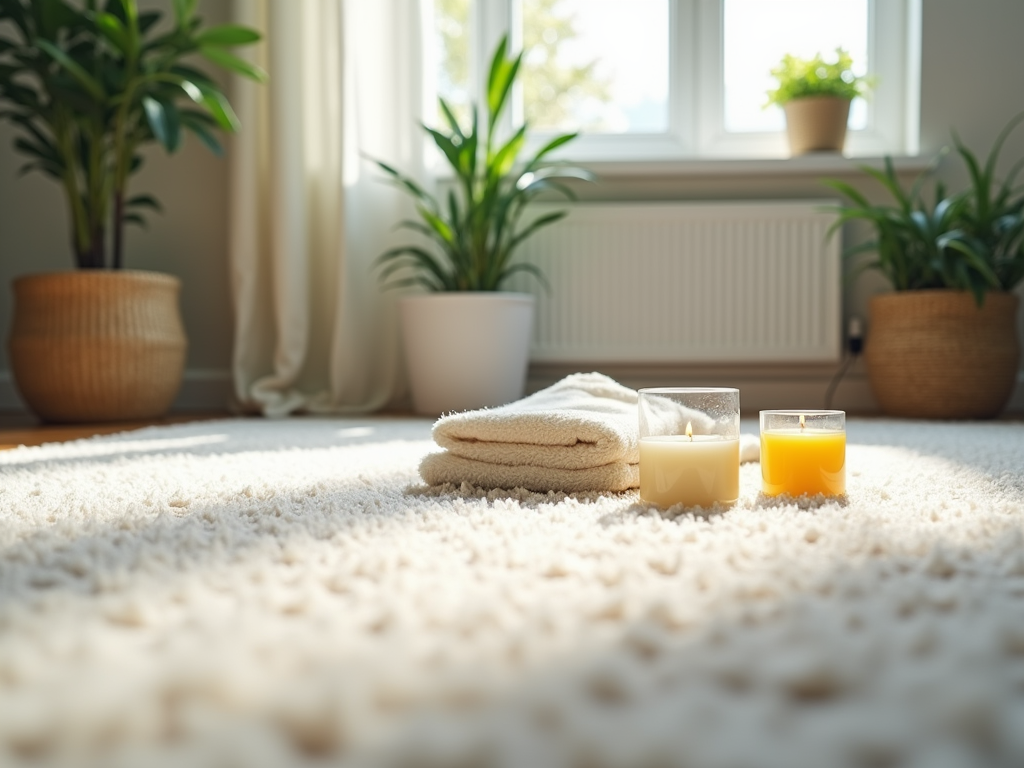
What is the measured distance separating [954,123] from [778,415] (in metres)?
2.17

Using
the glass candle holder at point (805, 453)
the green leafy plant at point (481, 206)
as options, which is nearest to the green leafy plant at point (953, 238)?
the green leafy plant at point (481, 206)

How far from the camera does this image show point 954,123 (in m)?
2.66

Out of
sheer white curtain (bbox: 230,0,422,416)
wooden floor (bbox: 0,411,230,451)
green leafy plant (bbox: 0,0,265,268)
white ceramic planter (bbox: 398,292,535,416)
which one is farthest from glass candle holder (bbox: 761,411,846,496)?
sheer white curtain (bbox: 230,0,422,416)

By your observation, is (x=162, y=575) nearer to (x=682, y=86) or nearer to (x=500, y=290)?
(x=500, y=290)

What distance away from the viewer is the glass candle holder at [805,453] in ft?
3.03

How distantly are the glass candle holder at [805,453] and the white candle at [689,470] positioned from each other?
0.06 metres

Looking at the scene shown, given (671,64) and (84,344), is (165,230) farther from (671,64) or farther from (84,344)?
(671,64)

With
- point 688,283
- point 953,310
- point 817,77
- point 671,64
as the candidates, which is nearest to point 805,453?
point 953,310

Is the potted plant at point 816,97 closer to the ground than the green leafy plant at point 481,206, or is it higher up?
higher up

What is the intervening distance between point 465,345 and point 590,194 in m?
0.74

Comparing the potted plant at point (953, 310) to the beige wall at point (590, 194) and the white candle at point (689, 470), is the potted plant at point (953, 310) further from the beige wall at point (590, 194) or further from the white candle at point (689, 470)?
the white candle at point (689, 470)

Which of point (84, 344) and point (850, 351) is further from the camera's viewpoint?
point (850, 351)

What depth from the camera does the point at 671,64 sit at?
287 centimetres

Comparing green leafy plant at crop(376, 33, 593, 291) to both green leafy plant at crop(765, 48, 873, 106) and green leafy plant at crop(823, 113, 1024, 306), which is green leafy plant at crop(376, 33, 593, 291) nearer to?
green leafy plant at crop(765, 48, 873, 106)
